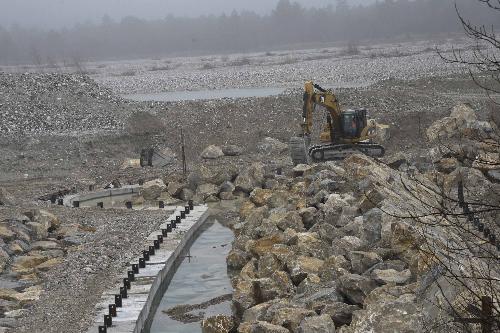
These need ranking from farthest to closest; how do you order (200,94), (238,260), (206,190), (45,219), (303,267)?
(200,94) → (206,190) → (45,219) → (238,260) → (303,267)

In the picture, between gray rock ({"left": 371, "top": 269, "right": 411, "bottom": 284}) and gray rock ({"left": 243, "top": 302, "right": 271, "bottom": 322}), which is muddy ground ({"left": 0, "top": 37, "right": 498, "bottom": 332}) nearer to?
gray rock ({"left": 243, "top": 302, "right": 271, "bottom": 322})

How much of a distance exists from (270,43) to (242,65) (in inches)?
2455

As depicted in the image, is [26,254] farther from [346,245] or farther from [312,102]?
[312,102]

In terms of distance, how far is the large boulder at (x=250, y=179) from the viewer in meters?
21.7

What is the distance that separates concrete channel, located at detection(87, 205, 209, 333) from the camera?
11039mm

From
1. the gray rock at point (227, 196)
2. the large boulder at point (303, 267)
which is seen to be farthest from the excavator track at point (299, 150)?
the large boulder at point (303, 267)

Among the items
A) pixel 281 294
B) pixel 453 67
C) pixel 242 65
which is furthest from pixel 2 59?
pixel 281 294

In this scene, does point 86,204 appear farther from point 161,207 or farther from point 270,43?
point 270,43

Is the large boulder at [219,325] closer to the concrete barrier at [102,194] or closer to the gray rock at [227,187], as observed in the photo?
the gray rock at [227,187]

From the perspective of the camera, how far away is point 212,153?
2714 centimetres

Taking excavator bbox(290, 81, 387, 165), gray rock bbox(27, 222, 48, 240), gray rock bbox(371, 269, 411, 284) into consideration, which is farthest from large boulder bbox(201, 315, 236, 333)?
excavator bbox(290, 81, 387, 165)

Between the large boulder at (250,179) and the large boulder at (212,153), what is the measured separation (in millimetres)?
4887

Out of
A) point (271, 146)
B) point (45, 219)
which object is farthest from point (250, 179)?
point (45, 219)

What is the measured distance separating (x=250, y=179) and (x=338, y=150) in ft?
9.78
